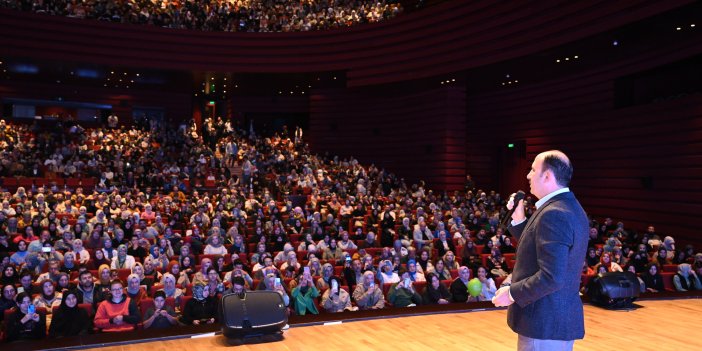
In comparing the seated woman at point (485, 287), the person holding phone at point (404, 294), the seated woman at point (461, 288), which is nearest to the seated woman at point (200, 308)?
the person holding phone at point (404, 294)

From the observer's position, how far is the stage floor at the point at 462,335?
4.61 metres

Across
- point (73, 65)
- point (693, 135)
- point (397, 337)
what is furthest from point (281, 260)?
point (73, 65)

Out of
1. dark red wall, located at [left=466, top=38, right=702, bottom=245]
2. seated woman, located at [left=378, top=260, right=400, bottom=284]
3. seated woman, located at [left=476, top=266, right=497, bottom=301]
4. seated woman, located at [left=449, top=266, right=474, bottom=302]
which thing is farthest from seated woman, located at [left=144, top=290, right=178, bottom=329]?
dark red wall, located at [left=466, top=38, right=702, bottom=245]

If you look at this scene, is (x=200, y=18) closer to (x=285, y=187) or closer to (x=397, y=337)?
(x=285, y=187)

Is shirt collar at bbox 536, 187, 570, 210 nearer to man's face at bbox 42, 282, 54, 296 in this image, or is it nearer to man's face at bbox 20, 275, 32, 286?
man's face at bbox 42, 282, 54, 296

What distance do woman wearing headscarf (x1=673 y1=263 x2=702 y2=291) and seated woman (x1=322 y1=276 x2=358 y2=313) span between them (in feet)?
14.6

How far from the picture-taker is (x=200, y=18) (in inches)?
619

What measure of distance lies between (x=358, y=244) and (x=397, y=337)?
4495 millimetres

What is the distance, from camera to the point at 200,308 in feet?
18.3

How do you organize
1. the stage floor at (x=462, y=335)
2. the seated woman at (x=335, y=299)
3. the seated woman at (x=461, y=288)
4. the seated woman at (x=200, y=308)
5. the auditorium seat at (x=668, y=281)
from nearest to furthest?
the stage floor at (x=462, y=335)
the seated woman at (x=200, y=308)
the seated woman at (x=335, y=299)
the seated woman at (x=461, y=288)
the auditorium seat at (x=668, y=281)

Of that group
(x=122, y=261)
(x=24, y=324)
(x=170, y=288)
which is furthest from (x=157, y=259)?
(x=24, y=324)

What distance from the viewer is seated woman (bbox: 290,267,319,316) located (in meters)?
6.05

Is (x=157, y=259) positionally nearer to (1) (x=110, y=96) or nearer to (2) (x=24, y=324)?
(2) (x=24, y=324)

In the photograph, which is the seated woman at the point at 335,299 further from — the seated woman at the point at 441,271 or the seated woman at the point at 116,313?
the seated woman at the point at 116,313
